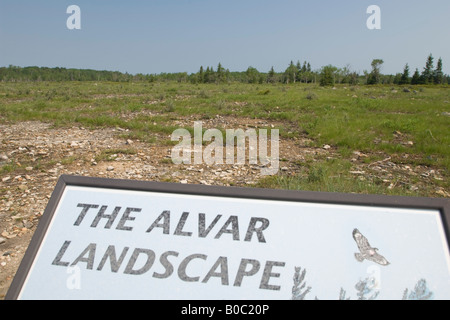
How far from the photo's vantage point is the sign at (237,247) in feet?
4.46

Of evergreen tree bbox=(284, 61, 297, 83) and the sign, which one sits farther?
evergreen tree bbox=(284, 61, 297, 83)

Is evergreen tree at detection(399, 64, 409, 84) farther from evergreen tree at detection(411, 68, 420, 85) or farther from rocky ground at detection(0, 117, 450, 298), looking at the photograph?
rocky ground at detection(0, 117, 450, 298)

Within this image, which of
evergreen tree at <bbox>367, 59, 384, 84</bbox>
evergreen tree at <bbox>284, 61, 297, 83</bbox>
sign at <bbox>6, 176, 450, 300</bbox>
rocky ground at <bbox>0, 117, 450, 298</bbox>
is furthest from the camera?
evergreen tree at <bbox>284, 61, 297, 83</bbox>

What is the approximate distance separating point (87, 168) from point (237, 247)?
4396 millimetres

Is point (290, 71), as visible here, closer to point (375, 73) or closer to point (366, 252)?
point (375, 73)

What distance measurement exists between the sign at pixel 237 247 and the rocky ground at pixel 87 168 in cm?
166

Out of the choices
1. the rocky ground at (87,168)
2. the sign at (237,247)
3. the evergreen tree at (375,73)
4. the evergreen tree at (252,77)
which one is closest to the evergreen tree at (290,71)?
the evergreen tree at (252,77)

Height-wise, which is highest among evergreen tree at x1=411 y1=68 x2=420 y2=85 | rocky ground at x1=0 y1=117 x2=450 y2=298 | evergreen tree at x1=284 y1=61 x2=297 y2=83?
evergreen tree at x1=284 y1=61 x2=297 y2=83

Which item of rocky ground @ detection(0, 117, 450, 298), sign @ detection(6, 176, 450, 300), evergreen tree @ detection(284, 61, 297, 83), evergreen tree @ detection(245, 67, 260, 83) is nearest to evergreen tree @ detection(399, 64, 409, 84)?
evergreen tree @ detection(284, 61, 297, 83)

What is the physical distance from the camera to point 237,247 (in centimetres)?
146

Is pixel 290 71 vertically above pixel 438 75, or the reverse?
pixel 290 71

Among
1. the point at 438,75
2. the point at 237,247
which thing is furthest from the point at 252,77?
the point at 237,247

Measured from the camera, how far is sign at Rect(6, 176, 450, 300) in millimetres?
1360
